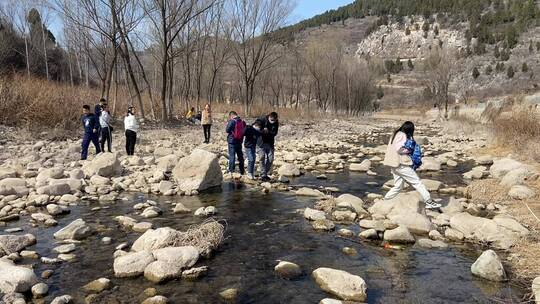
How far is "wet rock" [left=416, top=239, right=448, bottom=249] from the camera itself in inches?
280

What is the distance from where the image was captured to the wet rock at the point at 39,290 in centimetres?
507

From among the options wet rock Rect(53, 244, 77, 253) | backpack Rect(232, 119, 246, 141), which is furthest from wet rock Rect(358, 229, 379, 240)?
backpack Rect(232, 119, 246, 141)

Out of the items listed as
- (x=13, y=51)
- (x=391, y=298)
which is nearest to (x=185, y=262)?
(x=391, y=298)

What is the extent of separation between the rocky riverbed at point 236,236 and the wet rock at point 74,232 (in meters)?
0.02

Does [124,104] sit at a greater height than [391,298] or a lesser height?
greater

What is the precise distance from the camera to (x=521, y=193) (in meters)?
10.0

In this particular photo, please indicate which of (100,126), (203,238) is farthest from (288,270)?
(100,126)

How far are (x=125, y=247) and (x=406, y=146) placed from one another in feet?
18.4

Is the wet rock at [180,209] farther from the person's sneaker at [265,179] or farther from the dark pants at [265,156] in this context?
the dark pants at [265,156]

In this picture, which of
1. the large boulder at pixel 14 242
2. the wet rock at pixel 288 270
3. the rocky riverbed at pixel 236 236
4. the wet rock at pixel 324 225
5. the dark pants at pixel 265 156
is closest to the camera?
the rocky riverbed at pixel 236 236

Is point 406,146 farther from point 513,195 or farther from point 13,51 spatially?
point 13,51

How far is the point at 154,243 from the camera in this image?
6430 mm

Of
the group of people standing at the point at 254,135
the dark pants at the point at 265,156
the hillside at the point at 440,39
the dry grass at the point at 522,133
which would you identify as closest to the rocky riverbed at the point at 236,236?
the dark pants at the point at 265,156

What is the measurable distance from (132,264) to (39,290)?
1.12 metres
